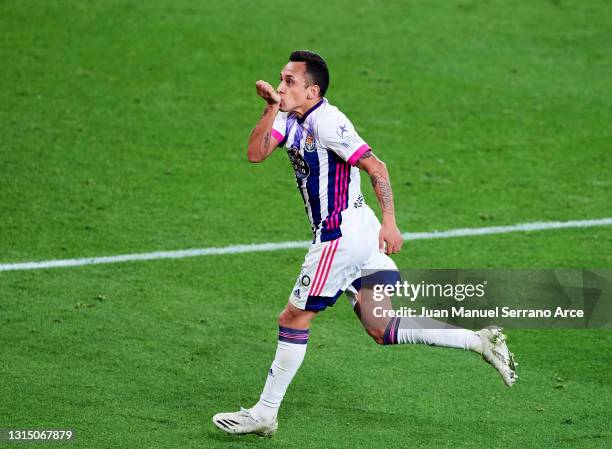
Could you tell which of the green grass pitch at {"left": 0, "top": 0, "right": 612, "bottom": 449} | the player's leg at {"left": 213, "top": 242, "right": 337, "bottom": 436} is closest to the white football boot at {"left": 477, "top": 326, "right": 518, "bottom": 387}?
the green grass pitch at {"left": 0, "top": 0, "right": 612, "bottom": 449}

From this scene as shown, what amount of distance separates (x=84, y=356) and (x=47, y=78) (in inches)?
250

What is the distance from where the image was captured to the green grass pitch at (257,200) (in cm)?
707

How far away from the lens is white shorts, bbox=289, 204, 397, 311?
21.9ft

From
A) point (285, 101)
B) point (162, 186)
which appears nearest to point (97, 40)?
point (162, 186)

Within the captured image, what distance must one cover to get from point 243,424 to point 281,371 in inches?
14.7

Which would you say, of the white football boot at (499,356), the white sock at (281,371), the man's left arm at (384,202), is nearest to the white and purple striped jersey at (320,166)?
the man's left arm at (384,202)

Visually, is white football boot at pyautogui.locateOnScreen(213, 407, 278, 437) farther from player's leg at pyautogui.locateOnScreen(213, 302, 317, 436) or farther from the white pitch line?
the white pitch line

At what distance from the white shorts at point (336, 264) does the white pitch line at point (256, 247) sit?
299cm

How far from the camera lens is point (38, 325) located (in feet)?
27.0

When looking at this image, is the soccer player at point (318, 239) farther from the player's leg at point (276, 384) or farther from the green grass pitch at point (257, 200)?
the green grass pitch at point (257, 200)

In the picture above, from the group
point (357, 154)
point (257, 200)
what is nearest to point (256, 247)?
point (257, 200)

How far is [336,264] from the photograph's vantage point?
21.9 ft

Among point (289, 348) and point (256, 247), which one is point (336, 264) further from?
point (256, 247)

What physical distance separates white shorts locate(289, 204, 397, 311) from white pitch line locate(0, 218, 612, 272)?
2988 mm
